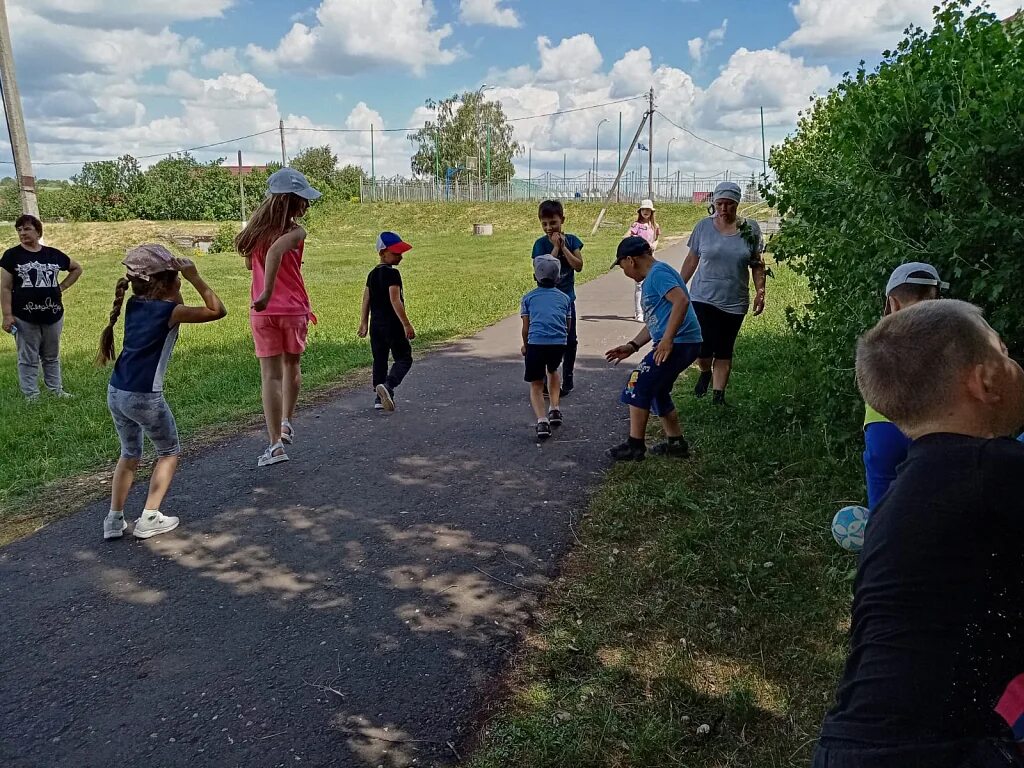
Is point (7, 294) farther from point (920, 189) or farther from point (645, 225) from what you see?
point (645, 225)

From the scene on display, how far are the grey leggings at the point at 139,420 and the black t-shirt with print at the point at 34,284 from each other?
167 inches

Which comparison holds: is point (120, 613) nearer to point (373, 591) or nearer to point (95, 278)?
point (373, 591)

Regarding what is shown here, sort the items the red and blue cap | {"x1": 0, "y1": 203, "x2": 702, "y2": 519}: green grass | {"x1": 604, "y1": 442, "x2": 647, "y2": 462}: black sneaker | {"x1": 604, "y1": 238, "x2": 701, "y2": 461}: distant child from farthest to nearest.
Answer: the red and blue cap → {"x1": 0, "y1": 203, "x2": 702, "y2": 519}: green grass → {"x1": 604, "y1": 442, "x2": 647, "y2": 462}: black sneaker → {"x1": 604, "y1": 238, "x2": 701, "y2": 461}: distant child

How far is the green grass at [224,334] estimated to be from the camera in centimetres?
657

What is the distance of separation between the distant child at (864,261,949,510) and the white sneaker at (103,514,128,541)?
3.89m

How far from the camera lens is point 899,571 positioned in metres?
1.49

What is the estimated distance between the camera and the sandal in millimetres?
5875

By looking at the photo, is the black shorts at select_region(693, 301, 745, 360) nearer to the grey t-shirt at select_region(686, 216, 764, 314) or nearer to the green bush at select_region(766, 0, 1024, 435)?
the grey t-shirt at select_region(686, 216, 764, 314)

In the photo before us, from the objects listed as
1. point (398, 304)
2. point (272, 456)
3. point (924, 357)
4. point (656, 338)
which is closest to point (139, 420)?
point (272, 456)

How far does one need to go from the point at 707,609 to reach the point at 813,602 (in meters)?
0.49

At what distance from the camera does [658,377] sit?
18.1 ft

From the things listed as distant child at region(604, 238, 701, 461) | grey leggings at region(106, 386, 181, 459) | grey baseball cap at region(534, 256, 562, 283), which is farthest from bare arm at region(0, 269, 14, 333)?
distant child at region(604, 238, 701, 461)

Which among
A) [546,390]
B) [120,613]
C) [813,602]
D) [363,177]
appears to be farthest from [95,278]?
[363,177]


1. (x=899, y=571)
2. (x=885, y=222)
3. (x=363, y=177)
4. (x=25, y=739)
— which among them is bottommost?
(x=25, y=739)
